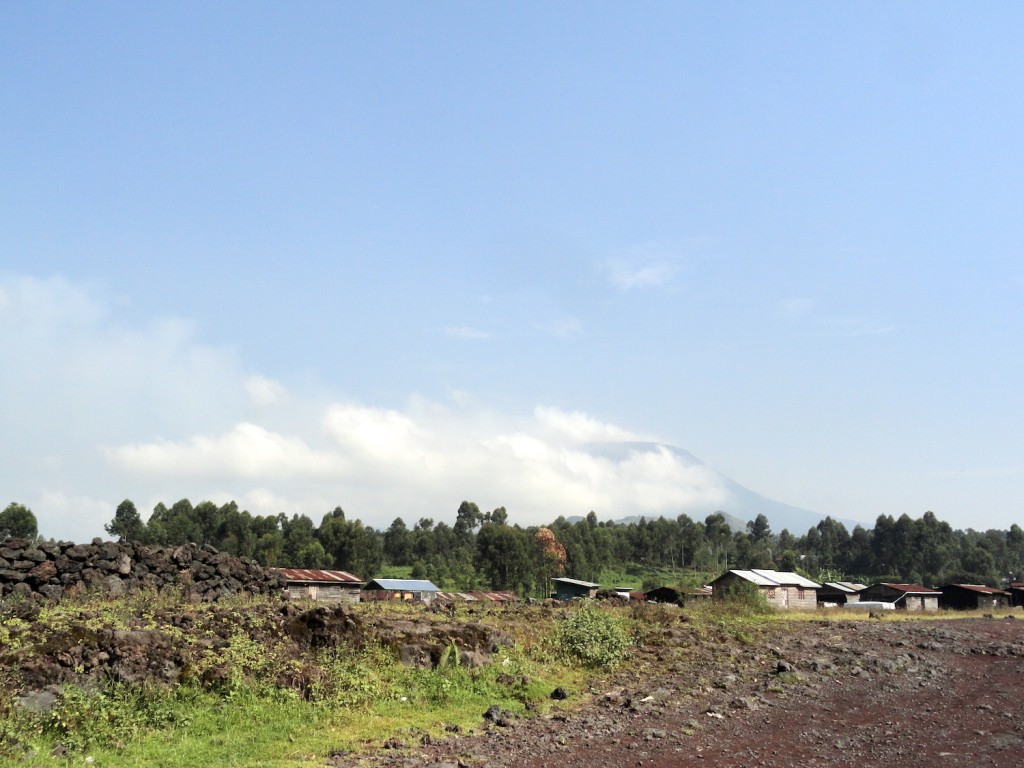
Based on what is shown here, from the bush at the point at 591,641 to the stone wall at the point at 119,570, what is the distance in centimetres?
1111

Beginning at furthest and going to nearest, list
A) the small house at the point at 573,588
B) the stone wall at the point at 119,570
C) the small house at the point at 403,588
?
1. the small house at the point at 573,588
2. the small house at the point at 403,588
3. the stone wall at the point at 119,570

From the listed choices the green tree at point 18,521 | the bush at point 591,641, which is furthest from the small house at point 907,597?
the green tree at point 18,521

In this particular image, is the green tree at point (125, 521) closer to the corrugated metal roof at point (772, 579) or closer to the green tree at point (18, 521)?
the green tree at point (18, 521)

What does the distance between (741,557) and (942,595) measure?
251 feet

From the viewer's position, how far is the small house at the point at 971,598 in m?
72.8

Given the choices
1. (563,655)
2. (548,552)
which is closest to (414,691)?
(563,655)

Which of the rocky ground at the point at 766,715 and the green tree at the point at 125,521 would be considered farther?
the green tree at the point at 125,521

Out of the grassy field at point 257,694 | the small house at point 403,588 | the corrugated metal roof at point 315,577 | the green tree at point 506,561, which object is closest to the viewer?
the grassy field at point 257,694

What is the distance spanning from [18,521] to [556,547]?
2762 inches

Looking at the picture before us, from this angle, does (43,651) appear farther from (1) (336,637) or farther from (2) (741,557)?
(2) (741,557)

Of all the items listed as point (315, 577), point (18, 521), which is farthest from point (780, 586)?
point (18, 521)

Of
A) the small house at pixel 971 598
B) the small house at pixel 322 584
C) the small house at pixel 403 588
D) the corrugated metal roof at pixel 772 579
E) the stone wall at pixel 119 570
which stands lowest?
the small house at pixel 971 598

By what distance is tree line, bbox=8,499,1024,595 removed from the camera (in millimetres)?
99375

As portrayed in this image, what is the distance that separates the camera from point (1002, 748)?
14.4 m
